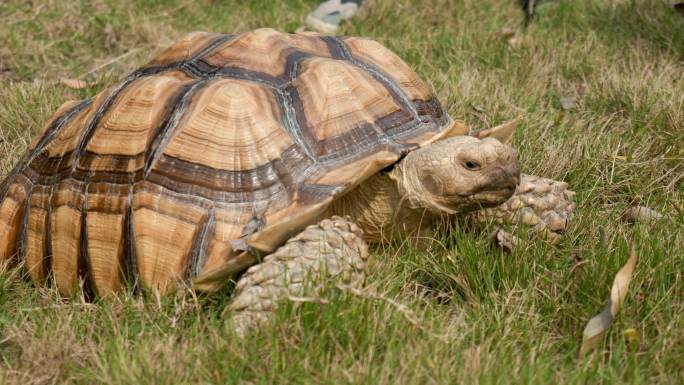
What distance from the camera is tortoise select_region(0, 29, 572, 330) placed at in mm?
2506

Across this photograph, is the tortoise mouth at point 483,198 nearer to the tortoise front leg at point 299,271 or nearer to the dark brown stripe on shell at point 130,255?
the tortoise front leg at point 299,271

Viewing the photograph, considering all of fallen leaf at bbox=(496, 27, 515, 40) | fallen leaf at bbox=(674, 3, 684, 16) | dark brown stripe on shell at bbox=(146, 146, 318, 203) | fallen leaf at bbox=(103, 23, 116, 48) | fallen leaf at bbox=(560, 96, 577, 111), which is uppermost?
dark brown stripe on shell at bbox=(146, 146, 318, 203)

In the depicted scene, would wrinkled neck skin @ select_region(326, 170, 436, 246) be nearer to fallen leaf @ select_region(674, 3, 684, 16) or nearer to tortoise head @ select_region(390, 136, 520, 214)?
tortoise head @ select_region(390, 136, 520, 214)

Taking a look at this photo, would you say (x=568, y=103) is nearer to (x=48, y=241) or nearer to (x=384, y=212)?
(x=384, y=212)

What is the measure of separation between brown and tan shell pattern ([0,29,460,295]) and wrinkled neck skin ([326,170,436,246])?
0.17 meters

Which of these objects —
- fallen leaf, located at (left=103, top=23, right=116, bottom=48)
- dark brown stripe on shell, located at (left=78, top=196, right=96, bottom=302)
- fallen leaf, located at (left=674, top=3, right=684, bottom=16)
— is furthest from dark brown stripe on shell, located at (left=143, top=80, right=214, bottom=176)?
fallen leaf, located at (left=674, top=3, right=684, bottom=16)

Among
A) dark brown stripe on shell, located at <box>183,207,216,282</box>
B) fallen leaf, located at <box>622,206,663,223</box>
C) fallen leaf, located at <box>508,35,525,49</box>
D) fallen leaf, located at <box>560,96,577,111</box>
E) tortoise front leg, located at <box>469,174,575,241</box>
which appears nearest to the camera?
dark brown stripe on shell, located at <box>183,207,216,282</box>

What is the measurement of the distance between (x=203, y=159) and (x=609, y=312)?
1.45 meters

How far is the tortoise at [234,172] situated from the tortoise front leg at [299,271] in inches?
0.7

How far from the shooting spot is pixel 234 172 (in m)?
2.55

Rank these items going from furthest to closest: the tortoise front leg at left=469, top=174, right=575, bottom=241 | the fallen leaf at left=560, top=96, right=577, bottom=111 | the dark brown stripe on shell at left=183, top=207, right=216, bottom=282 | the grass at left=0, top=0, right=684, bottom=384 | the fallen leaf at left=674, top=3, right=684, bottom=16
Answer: the fallen leaf at left=674, top=3, right=684, bottom=16, the fallen leaf at left=560, top=96, right=577, bottom=111, the tortoise front leg at left=469, top=174, right=575, bottom=241, the dark brown stripe on shell at left=183, top=207, right=216, bottom=282, the grass at left=0, top=0, right=684, bottom=384

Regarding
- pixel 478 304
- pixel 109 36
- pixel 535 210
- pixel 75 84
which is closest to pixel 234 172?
pixel 478 304

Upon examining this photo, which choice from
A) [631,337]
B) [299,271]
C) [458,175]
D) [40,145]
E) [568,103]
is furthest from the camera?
[568,103]

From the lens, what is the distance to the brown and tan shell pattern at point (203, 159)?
8.22 ft
